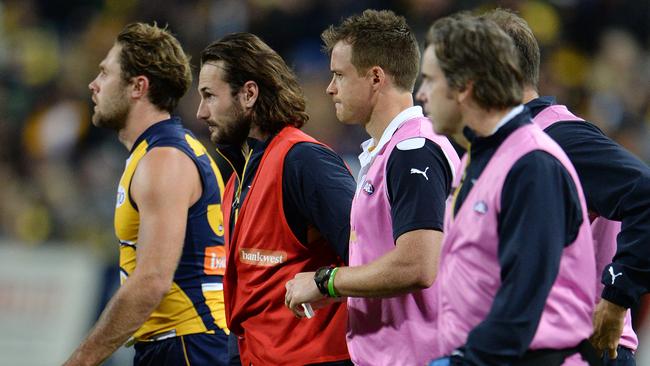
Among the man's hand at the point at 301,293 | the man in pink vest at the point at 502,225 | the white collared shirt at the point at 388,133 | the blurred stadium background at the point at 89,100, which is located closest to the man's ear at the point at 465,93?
the man in pink vest at the point at 502,225

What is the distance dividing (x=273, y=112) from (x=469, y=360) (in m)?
1.96

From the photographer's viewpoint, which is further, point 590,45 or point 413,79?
point 590,45

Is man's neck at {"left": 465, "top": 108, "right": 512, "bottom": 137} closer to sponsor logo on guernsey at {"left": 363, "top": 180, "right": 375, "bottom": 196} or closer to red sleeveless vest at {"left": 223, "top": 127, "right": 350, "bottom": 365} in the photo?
sponsor logo on guernsey at {"left": 363, "top": 180, "right": 375, "bottom": 196}

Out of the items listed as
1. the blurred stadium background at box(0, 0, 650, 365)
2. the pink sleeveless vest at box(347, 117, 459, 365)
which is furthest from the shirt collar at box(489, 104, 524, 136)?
the blurred stadium background at box(0, 0, 650, 365)

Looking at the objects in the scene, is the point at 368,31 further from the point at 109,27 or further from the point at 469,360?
the point at 109,27

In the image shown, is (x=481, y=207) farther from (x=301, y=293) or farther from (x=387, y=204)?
(x=301, y=293)

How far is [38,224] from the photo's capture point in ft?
31.3

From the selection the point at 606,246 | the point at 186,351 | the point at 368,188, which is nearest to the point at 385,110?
the point at 368,188

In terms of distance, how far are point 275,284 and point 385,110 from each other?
2.70ft

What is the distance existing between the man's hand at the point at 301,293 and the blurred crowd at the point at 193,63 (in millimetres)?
5666

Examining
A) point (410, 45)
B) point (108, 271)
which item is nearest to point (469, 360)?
point (410, 45)

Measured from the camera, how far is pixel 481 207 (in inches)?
113

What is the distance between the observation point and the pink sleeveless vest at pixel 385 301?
12.3 feet

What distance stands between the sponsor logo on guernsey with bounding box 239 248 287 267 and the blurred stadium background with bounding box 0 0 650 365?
4.89 metres
